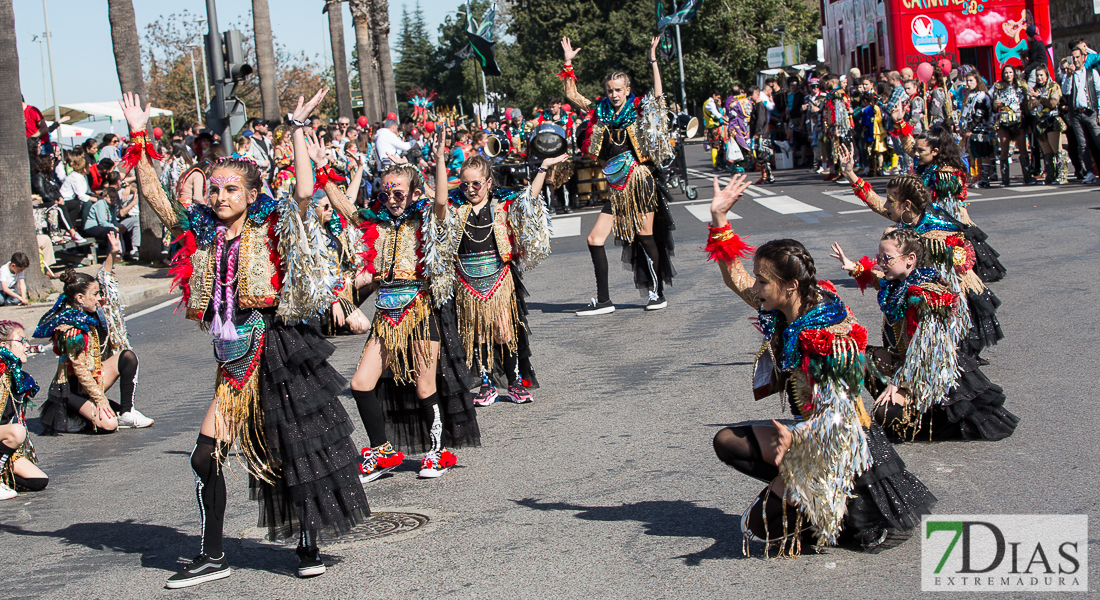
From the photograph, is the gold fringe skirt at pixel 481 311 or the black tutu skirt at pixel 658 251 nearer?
the gold fringe skirt at pixel 481 311

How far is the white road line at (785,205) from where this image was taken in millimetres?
17031

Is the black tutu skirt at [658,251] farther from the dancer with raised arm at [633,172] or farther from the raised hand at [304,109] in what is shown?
the raised hand at [304,109]

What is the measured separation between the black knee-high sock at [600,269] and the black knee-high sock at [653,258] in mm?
392

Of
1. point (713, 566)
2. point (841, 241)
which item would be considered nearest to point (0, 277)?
point (841, 241)

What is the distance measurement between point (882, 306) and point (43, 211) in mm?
16728

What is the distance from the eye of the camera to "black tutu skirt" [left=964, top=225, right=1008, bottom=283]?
8.98 m

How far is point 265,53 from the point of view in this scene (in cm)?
2339

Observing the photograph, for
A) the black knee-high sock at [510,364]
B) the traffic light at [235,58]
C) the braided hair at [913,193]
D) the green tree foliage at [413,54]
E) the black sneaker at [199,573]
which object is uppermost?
the green tree foliage at [413,54]

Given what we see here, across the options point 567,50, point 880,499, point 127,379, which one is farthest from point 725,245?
point 567,50

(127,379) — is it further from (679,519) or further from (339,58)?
(339,58)

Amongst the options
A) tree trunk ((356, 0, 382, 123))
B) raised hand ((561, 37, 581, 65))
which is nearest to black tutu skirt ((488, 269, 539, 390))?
raised hand ((561, 37, 581, 65))

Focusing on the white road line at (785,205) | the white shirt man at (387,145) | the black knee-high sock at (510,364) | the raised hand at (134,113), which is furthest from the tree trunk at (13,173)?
the white road line at (785,205)

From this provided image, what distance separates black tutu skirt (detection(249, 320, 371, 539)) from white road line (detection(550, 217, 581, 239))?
1201 centimetres

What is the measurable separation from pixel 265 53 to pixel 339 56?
25.9 feet
